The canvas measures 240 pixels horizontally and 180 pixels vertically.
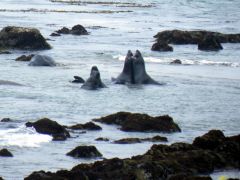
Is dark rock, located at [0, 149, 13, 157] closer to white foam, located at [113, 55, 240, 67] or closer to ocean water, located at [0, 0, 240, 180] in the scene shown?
ocean water, located at [0, 0, 240, 180]

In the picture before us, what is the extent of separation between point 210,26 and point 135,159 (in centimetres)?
5826

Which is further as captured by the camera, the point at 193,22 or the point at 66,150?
the point at 193,22

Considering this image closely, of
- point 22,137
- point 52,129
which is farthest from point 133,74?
point 22,137

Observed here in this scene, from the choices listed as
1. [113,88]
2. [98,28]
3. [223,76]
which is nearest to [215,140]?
[113,88]

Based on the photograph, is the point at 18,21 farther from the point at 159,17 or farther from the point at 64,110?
the point at 64,110

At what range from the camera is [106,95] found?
35.1 meters

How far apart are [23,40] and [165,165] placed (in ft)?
118

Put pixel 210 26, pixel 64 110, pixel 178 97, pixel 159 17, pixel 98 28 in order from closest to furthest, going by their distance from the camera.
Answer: pixel 64 110, pixel 178 97, pixel 98 28, pixel 210 26, pixel 159 17

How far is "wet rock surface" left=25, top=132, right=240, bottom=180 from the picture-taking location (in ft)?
62.5

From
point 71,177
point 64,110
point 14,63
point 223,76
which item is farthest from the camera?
point 14,63

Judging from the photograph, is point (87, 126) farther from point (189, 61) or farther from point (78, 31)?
point (78, 31)

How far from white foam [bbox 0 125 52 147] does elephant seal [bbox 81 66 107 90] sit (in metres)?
11.0

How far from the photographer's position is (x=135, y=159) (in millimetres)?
20844

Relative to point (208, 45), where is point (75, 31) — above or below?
below
